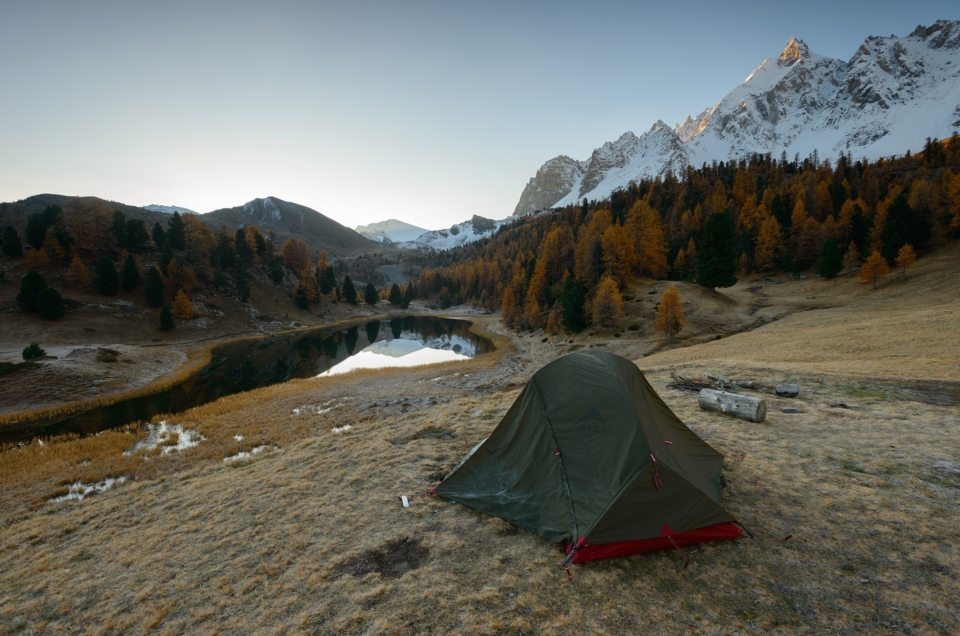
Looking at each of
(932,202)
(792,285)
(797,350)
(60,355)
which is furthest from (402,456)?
(932,202)

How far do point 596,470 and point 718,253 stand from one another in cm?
5397

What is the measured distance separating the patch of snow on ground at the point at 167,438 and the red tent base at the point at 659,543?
2114 centimetres

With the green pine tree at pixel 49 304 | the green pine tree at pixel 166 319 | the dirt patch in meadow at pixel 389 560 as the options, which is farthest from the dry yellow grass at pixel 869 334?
the green pine tree at pixel 49 304

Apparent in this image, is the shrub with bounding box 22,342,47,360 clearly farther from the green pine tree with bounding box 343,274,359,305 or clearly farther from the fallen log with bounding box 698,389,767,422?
the green pine tree with bounding box 343,274,359,305

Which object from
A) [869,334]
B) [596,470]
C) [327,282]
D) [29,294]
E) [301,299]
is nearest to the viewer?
[596,470]

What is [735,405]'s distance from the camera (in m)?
13.9

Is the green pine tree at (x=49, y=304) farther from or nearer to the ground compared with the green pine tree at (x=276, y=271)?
nearer to the ground

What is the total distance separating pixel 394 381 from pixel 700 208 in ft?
271

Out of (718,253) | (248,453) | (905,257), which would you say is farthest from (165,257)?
(905,257)

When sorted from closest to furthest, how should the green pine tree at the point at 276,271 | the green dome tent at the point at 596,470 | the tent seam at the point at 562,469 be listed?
1. the green dome tent at the point at 596,470
2. the tent seam at the point at 562,469
3. the green pine tree at the point at 276,271

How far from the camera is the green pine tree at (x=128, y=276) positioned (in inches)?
2638

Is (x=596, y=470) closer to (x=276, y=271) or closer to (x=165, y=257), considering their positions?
(x=165, y=257)

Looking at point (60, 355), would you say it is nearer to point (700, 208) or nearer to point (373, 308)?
point (373, 308)

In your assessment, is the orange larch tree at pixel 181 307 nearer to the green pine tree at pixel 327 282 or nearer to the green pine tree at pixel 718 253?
the green pine tree at pixel 327 282
